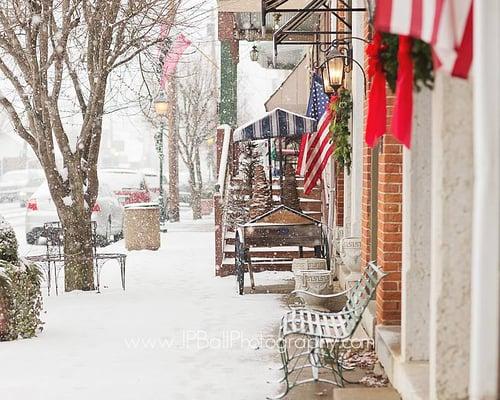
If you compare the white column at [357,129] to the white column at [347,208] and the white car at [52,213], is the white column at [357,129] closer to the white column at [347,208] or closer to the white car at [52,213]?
the white column at [347,208]

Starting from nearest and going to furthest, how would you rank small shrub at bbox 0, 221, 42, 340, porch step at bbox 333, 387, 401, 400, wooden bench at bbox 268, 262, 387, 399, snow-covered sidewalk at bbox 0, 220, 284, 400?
1. porch step at bbox 333, 387, 401, 400
2. wooden bench at bbox 268, 262, 387, 399
3. snow-covered sidewalk at bbox 0, 220, 284, 400
4. small shrub at bbox 0, 221, 42, 340

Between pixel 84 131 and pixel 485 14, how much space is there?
9548 millimetres

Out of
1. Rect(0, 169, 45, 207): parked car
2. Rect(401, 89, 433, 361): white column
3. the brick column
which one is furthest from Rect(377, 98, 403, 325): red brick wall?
Rect(0, 169, 45, 207): parked car

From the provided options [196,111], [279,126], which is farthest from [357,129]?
[196,111]

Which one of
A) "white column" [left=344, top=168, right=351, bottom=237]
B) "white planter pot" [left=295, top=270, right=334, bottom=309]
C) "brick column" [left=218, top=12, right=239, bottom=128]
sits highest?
"brick column" [left=218, top=12, right=239, bottom=128]

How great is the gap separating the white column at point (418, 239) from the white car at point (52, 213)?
1269 cm

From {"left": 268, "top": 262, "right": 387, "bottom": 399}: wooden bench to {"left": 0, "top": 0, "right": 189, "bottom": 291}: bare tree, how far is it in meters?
5.60

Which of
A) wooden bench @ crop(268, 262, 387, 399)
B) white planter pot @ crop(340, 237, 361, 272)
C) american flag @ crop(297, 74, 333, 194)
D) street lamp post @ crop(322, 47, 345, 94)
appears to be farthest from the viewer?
american flag @ crop(297, 74, 333, 194)

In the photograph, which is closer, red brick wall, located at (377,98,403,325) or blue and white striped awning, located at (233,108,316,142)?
red brick wall, located at (377,98,403,325)

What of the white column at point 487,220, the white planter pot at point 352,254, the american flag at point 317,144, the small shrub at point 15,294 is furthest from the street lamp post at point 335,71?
the white column at point 487,220

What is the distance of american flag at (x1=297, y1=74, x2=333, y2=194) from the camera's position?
1140 centimetres

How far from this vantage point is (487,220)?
280cm

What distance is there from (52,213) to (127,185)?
5.37 meters

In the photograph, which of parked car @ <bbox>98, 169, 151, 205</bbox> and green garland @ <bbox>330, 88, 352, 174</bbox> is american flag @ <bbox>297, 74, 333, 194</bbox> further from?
parked car @ <bbox>98, 169, 151, 205</bbox>
